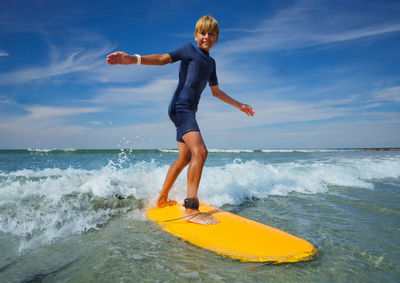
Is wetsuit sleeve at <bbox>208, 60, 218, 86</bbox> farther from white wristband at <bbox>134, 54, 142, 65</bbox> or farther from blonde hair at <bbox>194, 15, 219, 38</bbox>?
white wristband at <bbox>134, 54, 142, 65</bbox>

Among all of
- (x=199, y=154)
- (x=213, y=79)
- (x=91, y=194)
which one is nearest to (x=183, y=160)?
(x=199, y=154)

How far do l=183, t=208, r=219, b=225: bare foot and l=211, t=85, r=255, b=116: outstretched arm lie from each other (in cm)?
144

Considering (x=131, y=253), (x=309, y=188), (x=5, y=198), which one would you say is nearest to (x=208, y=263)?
(x=131, y=253)

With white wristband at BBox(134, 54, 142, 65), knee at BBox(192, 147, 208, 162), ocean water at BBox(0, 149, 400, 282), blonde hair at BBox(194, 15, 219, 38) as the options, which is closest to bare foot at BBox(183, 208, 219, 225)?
ocean water at BBox(0, 149, 400, 282)

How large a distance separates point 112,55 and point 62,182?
3442 millimetres

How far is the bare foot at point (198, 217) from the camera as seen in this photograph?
8.52ft

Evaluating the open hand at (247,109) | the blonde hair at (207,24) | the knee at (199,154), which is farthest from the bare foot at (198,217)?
the blonde hair at (207,24)

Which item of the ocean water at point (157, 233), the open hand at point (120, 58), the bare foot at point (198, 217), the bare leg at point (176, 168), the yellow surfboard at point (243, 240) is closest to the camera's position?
the ocean water at point (157, 233)

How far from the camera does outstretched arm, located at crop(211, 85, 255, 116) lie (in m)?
3.31

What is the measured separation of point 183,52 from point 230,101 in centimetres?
96

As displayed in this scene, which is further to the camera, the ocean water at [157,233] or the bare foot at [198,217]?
the bare foot at [198,217]

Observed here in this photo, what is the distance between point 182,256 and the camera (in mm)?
2107

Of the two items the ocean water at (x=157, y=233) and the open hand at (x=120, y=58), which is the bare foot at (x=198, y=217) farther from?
the open hand at (x=120, y=58)

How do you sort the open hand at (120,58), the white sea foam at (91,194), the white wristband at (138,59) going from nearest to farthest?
the open hand at (120,58) → the white wristband at (138,59) → the white sea foam at (91,194)
